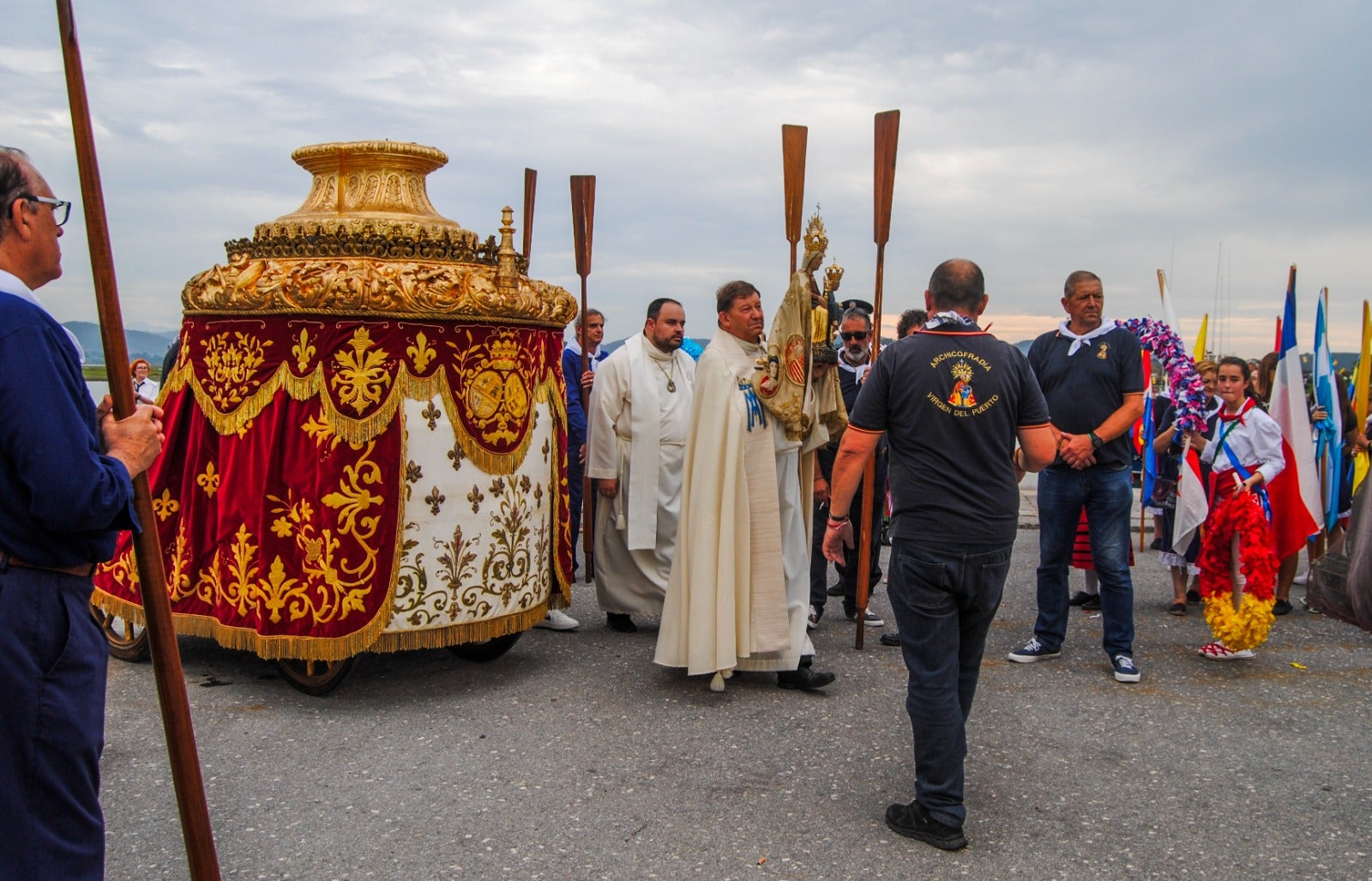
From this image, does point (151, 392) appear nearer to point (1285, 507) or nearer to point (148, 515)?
point (148, 515)

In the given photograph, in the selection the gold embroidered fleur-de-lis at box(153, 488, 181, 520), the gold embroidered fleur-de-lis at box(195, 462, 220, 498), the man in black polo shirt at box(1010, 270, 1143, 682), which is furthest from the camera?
the man in black polo shirt at box(1010, 270, 1143, 682)

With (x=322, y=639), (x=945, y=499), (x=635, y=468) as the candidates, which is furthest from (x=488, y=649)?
(x=945, y=499)

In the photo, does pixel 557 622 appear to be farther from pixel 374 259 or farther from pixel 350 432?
pixel 374 259

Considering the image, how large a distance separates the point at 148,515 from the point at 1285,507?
6.18m

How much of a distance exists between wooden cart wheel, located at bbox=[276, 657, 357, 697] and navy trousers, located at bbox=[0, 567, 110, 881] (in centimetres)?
254

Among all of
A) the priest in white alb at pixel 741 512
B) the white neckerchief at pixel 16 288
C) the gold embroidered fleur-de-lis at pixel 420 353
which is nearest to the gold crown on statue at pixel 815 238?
the priest in white alb at pixel 741 512

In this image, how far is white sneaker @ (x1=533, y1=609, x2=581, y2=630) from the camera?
20.3 feet

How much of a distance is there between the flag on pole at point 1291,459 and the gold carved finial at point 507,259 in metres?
4.36

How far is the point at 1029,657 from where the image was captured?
564 centimetres

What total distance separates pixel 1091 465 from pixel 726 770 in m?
2.55

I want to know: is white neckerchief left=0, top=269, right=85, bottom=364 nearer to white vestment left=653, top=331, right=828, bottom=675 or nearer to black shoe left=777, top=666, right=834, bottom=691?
white vestment left=653, top=331, right=828, bottom=675

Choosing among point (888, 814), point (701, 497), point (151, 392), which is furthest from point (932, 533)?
point (151, 392)

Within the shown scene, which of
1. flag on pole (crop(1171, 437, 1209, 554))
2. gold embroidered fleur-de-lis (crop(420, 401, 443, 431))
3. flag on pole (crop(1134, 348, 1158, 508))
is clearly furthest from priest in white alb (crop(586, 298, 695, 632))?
flag on pole (crop(1134, 348, 1158, 508))

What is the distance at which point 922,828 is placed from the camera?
357 centimetres
